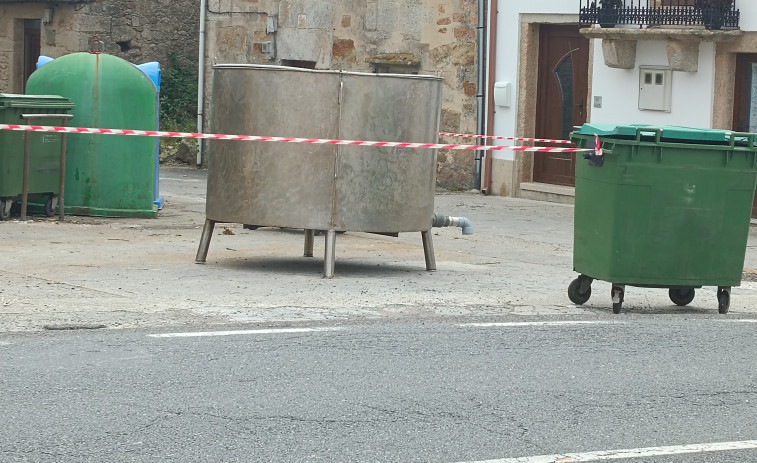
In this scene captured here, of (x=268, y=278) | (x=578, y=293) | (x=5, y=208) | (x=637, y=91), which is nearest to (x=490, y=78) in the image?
(x=637, y=91)

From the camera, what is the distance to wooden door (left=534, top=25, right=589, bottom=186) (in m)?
20.4

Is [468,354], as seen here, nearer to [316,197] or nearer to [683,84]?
[316,197]

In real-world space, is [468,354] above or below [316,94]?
below

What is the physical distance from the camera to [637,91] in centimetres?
1895

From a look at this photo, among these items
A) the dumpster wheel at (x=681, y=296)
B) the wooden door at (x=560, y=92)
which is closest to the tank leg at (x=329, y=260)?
the dumpster wheel at (x=681, y=296)

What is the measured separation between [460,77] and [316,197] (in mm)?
10111

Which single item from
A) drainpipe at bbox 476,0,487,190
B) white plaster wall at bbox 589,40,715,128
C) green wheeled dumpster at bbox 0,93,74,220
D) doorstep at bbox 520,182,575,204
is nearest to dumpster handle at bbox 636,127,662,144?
green wheeled dumpster at bbox 0,93,74,220

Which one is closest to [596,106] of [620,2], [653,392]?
[620,2]

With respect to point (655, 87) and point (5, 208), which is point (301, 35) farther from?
point (5, 208)

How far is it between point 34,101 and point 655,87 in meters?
7.83

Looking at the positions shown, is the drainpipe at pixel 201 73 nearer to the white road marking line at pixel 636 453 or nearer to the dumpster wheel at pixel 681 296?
the dumpster wheel at pixel 681 296

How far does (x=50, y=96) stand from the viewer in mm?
15219

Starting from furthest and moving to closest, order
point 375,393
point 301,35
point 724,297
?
point 301,35, point 724,297, point 375,393

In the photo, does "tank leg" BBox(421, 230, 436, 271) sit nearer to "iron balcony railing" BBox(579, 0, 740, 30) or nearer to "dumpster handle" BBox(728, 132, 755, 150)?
"dumpster handle" BBox(728, 132, 755, 150)
